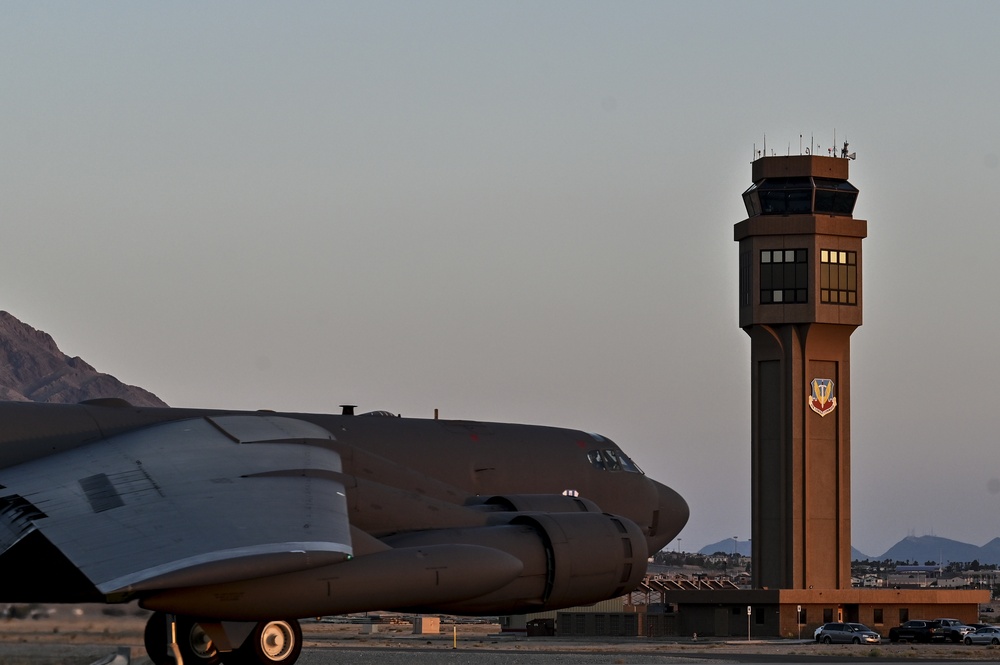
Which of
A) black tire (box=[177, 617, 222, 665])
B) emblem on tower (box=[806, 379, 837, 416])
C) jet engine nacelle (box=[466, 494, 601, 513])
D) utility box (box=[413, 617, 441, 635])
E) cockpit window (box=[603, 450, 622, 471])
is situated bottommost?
utility box (box=[413, 617, 441, 635])

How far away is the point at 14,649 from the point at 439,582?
5.80m

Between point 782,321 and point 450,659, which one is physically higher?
point 782,321

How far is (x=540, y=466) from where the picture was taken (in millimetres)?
27703

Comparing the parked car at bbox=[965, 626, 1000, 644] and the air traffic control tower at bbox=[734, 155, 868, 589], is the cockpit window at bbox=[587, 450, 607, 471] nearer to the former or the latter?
the parked car at bbox=[965, 626, 1000, 644]

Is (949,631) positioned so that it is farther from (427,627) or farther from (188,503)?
(188,503)

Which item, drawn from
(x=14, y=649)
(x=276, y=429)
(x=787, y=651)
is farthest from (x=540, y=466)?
(x=787, y=651)

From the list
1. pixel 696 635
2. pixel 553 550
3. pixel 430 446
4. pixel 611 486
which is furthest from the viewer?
pixel 696 635

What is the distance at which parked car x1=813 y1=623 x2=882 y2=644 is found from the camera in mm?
72188

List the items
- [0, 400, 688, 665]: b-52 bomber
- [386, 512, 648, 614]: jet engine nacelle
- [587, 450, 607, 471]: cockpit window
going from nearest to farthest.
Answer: [0, 400, 688, 665]: b-52 bomber < [386, 512, 648, 614]: jet engine nacelle < [587, 450, 607, 471]: cockpit window

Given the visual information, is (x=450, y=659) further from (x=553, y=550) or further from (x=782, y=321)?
(x=782, y=321)

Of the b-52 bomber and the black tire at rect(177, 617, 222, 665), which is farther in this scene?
the black tire at rect(177, 617, 222, 665)

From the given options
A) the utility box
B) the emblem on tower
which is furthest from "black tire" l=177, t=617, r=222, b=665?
the emblem on tower

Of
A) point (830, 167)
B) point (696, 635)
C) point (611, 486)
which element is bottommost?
point (696, 635)

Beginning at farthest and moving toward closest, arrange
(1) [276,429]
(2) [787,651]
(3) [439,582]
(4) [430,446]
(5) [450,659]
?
(2) [787,651] < (5) [450,659] < (4) [430,446] < (1) [276,429] < (3) [439,582]
